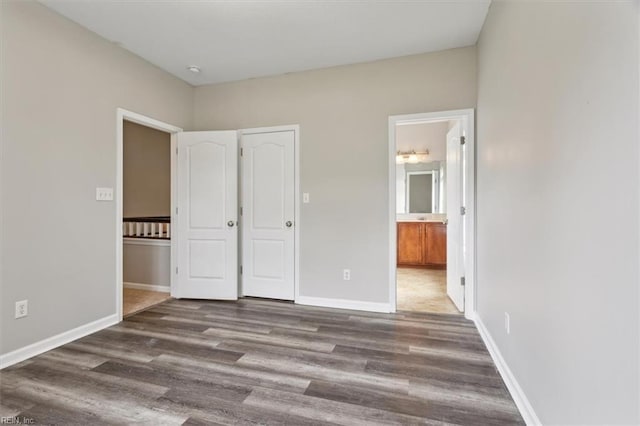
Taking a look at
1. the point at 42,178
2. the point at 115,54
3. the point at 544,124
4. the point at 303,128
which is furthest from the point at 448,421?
the point at 115,54

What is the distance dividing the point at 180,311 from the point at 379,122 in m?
2.96

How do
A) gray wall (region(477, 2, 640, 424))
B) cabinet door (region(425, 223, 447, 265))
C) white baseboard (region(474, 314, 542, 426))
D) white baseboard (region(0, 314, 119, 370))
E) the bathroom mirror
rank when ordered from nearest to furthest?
1. gray wall (region(477, 2, 640, 424))
2. white baseboard (region(474, 314, 542, 426))
3. white baseboard (region(0, 314, 119, 370))
4. cabinet door (region(425, 223, 447, 265))
5. the bathroom mirror

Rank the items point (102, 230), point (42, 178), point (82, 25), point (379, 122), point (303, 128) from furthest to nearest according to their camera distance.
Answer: point (303, 128) → point (379, 122) → point (102, 230) → point (82, 25) → point (42, 178)

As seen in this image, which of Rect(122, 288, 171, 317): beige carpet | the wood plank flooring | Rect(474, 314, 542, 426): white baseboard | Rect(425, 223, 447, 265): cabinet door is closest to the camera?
Rect(474, 314, 542, 426): white baseboard

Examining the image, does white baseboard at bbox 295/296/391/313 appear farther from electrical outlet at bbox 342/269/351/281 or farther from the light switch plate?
the light switch plate

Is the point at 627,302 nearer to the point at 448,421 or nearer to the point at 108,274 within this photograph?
the point at 448,421

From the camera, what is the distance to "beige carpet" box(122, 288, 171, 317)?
3.37m

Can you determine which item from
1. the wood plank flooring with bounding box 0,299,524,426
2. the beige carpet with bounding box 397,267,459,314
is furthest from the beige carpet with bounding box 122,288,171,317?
the beige carpet with bounding box 397,267,459,314

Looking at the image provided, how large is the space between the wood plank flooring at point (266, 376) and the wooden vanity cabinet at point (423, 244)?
2536 millimetres

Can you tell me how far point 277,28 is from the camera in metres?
2.70

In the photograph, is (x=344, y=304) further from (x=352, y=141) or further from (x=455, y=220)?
(x=352, y=141)

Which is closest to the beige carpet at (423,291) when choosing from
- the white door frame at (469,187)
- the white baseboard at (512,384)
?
the white door frame at (469,187)

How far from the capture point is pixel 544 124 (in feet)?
4.61

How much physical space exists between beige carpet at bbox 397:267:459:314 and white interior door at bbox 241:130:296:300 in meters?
1.41
